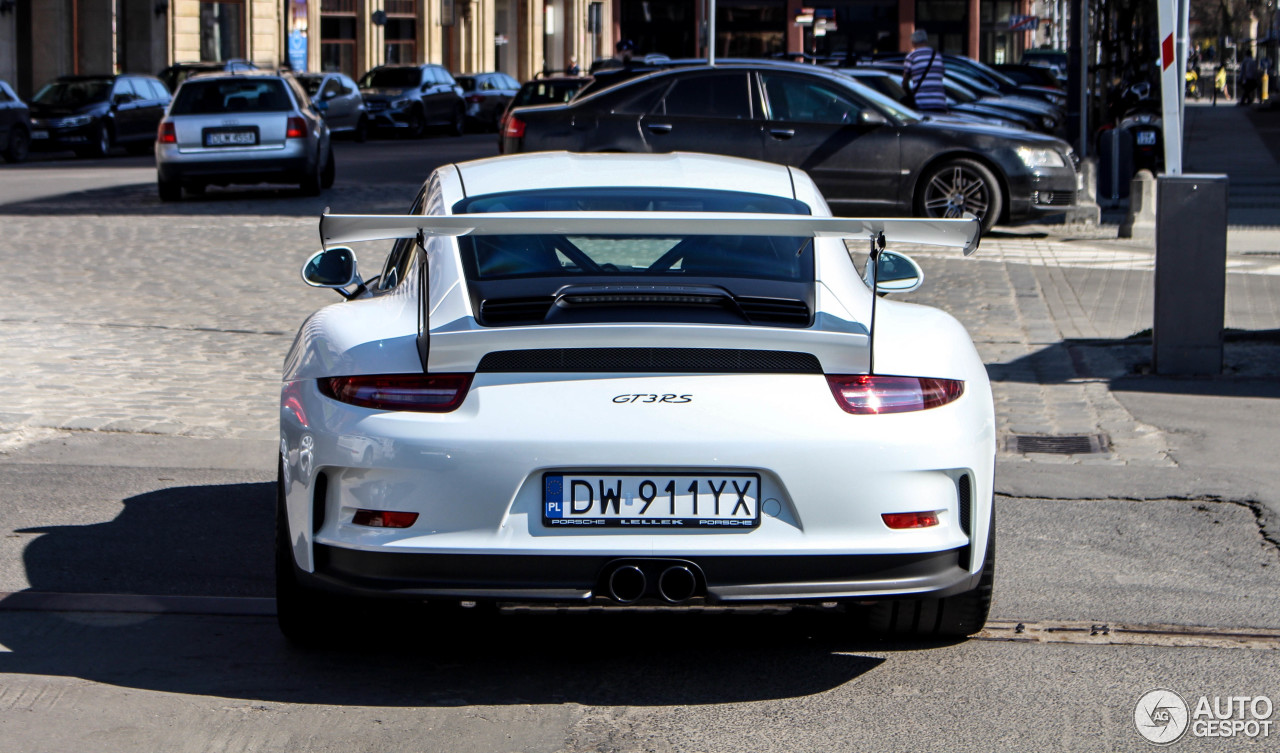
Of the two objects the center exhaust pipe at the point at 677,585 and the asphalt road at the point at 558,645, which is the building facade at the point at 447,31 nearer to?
the asphalt road at the point at 558,645

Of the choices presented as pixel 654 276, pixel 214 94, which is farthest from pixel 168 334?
pixel 214 94

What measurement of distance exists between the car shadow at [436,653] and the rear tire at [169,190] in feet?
49.1

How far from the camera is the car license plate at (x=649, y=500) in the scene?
154 inches

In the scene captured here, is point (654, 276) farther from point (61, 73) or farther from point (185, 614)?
point (61, 73)

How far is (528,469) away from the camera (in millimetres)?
3871

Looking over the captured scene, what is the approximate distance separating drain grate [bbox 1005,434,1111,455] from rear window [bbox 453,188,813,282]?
2706mm

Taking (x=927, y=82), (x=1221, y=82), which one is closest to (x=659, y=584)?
(x=927, y=82)

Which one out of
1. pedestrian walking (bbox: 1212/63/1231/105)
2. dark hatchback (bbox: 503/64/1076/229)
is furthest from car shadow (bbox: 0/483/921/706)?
pedestrian walking (bbox: 1212/63/1231/105)

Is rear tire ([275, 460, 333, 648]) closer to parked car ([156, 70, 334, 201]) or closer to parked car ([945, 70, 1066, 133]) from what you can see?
parked car ([156, 70, 334, 201])

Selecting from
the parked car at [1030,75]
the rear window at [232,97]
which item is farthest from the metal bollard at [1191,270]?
the parked car at [1030,75]

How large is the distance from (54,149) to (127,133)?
1416mm

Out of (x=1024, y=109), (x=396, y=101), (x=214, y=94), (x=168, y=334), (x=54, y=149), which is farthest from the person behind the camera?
(x=396, y=101)

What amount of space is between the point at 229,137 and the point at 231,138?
27 mm

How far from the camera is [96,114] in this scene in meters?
29.8
